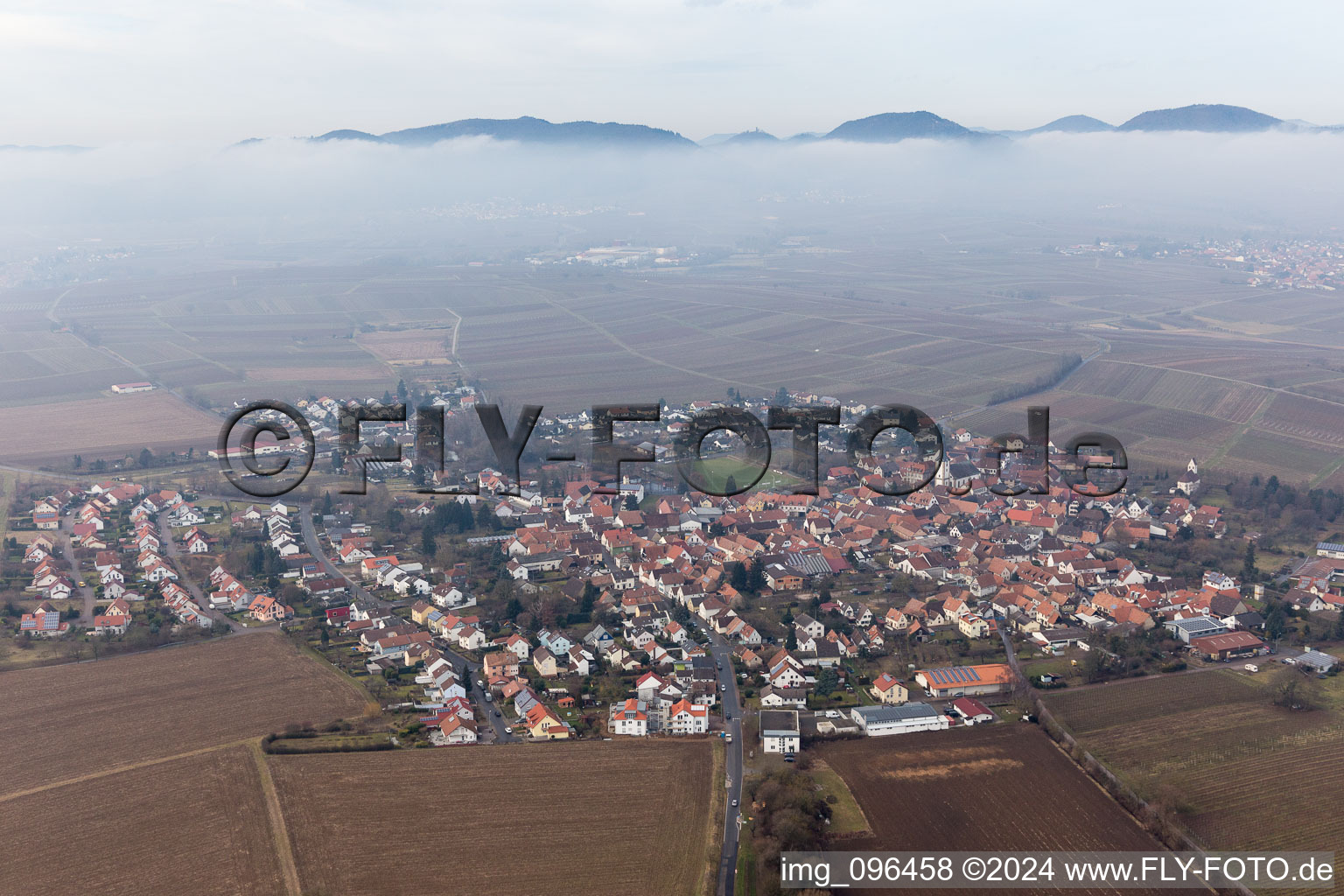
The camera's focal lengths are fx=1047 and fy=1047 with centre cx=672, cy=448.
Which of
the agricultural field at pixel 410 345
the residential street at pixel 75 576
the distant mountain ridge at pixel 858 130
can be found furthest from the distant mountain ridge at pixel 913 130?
the residential street at pixel 75 576

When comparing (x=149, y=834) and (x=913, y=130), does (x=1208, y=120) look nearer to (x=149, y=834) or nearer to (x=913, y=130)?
(x=913, y=130)

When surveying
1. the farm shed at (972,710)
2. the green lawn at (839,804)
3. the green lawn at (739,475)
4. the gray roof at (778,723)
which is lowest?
the green lawn at (839,804)

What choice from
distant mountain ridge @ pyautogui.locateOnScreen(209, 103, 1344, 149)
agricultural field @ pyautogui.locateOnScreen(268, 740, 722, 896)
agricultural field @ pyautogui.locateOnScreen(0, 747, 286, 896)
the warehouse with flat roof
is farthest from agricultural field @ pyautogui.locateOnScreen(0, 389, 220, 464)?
distant mountain ridge @ pyautogui.locateOnScreen(209, 103, 1344, 149)

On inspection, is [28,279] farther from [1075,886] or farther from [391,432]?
[1075,886]

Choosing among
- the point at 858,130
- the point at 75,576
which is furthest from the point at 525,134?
the point at 75,576

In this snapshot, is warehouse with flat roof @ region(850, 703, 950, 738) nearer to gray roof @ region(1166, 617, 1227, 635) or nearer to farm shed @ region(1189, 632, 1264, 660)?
farm shed @ region(1189, 632, 1264, 660)

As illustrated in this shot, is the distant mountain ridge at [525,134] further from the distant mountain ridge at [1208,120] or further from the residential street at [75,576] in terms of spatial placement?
the residential street at [75,576]
